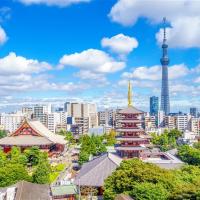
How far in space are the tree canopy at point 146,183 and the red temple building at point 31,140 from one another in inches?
1650

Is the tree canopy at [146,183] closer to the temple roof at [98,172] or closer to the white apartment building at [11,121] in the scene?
the temple roof at [98,172]

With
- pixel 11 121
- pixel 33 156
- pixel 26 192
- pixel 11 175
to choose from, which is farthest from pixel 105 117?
pixel 26 192

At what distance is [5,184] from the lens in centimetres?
4459

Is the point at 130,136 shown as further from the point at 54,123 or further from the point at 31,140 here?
the point at 54,123

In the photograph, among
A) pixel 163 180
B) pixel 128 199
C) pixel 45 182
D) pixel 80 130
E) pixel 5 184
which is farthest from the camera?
pixel 80 130

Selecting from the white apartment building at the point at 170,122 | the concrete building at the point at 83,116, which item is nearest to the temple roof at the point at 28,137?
the concrete building at the point at 83,116

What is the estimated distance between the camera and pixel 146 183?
114 feet

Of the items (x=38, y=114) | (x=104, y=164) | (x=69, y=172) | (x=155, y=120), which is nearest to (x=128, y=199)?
(x=104, y=164)

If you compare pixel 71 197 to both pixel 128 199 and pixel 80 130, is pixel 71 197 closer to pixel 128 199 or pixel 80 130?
pixel 128 199

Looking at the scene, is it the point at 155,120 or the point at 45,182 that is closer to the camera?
the point at 45,182

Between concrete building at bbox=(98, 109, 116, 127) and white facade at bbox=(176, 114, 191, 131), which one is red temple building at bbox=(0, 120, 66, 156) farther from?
concrete building at bbox=(98, 109, 116, 127)

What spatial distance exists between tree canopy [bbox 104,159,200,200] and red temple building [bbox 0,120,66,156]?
41916 millimetres

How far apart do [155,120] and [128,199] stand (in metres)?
157

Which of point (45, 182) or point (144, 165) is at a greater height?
point (144, 165)
